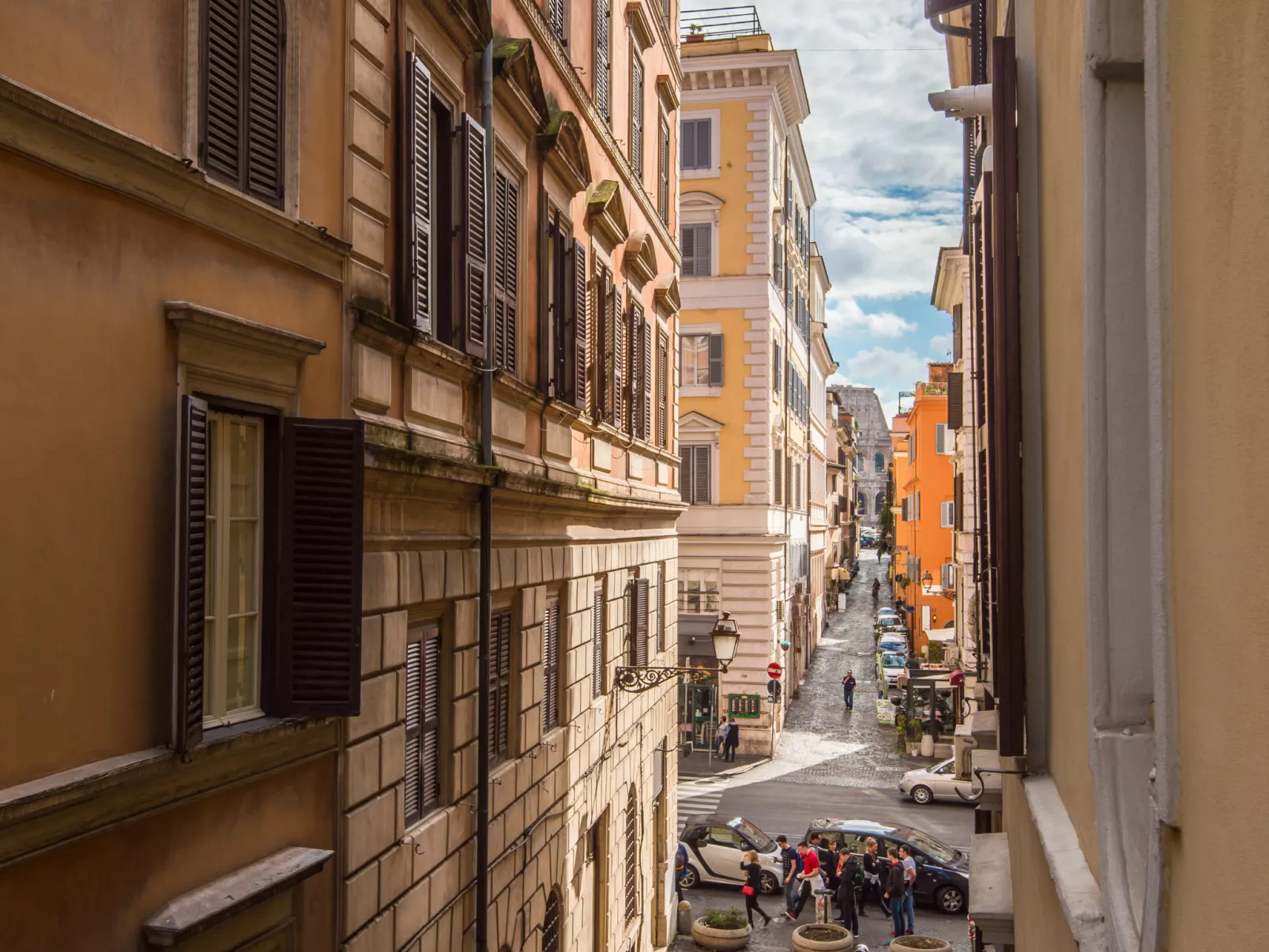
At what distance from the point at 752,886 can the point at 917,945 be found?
194 inches

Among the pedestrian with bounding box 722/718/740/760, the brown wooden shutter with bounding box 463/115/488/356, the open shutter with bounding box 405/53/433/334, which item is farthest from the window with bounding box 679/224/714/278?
the open shutter with bounding box 405/53/433/334

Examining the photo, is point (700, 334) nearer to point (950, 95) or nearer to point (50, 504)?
point (950, 95)

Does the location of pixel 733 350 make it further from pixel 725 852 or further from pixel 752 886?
pixel 752 886

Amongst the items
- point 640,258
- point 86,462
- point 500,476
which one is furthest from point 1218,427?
point 640,258

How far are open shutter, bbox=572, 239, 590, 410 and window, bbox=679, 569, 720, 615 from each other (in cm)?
2432

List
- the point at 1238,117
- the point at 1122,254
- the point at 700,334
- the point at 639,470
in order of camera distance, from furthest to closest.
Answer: the point at 700,334, the point at 639,470, the point at 1122,254, the point at 1238,117

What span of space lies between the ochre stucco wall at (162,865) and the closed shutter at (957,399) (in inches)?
1004

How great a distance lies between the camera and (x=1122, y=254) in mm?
4895

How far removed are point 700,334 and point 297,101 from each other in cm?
3197

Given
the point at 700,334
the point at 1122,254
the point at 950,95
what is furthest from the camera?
the point at 700,334

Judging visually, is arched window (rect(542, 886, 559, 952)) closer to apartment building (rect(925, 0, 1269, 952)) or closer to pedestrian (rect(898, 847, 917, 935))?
apartment building (rect(925, 0, 1269, 952))

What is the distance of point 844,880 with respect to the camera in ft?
74.0

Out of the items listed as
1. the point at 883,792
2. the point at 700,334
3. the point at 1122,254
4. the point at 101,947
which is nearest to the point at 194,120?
the point at 101,947

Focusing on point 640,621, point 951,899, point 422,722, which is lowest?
point 951,899
